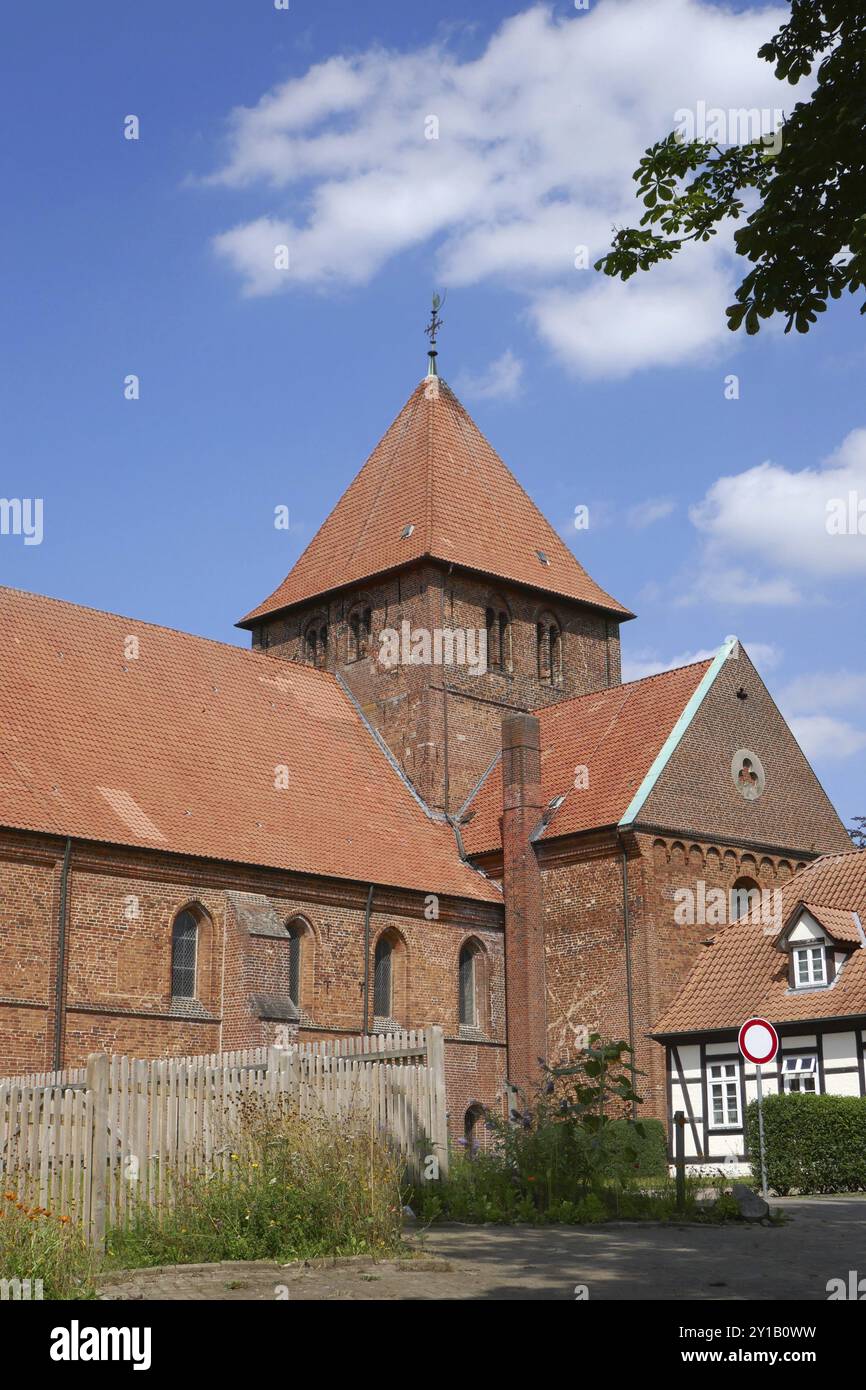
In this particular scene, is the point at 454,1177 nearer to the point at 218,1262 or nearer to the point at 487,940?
the point at 218,1262

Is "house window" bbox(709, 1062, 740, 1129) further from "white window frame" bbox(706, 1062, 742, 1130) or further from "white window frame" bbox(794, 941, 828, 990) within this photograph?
"white window frame" bbox(794, 941, 828, 990)

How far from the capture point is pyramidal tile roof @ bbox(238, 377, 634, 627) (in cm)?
3772

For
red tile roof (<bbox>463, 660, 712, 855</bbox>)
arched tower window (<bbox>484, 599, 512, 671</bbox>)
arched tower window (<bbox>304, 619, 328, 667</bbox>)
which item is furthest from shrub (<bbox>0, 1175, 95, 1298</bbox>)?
arched tower window (<bbox>304, 619, 328, 667</bbox>)

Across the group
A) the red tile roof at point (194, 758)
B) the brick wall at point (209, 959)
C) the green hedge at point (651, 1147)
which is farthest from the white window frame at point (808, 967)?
the red tile roof at point (194, 758)

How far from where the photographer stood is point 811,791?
3488 cm

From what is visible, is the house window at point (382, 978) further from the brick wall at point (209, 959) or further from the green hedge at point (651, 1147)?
the green hedge at point (651, 1147)

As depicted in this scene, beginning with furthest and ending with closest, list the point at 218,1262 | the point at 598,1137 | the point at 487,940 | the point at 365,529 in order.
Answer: the point at 365,529 → the point at 487,940 → the point at 598,1137 → the point at 218,1262

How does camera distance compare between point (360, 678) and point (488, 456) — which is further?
point (488, 456)

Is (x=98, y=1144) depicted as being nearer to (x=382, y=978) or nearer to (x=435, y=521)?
(x=382, y=978)

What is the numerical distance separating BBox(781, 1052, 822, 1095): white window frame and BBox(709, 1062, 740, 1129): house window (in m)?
1.15

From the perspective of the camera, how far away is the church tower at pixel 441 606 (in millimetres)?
35906

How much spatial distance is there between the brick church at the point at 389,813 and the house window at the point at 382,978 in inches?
2.4
